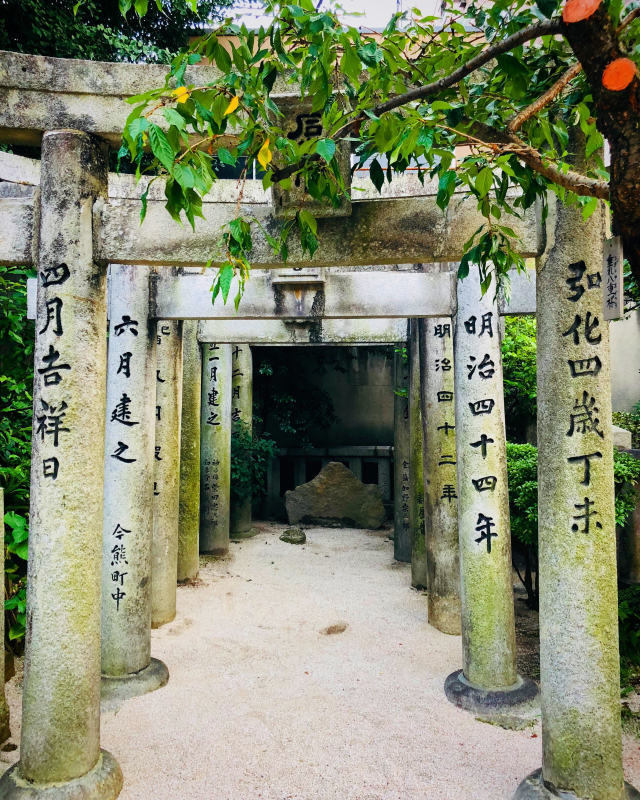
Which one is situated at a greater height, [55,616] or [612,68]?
[612,68]

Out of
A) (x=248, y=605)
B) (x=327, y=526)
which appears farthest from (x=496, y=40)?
(x=327, y=526)

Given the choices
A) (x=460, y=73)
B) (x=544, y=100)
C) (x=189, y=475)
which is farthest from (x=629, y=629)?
(x=189, y=475)

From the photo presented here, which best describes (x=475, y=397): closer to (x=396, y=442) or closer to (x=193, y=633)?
(x=193, y=633)

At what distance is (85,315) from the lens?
12.5ft

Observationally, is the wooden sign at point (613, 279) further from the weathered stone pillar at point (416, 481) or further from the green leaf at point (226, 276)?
the weathered stone pillar at point (416, 481)

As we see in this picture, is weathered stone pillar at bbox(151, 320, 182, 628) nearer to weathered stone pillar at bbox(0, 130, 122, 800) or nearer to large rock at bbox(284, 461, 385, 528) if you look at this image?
weathered stone pillar at bbox(0, 130, 122, 800)

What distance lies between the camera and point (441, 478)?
277 inches

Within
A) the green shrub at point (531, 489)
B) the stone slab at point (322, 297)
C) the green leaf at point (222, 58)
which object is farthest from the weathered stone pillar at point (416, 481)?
the green leaf at point (222, 58)

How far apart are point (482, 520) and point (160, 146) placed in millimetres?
4147

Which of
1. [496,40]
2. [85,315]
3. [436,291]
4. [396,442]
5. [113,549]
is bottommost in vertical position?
[113,549]

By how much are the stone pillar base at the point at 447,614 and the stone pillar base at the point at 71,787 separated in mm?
Result: 3973

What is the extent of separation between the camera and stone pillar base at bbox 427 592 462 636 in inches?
269

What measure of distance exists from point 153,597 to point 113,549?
1685 mm

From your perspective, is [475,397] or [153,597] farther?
[153,597]
